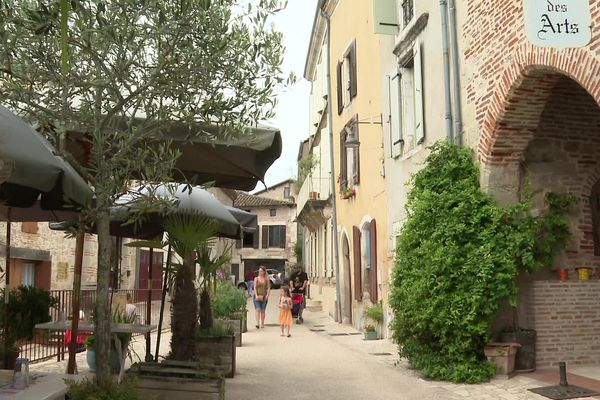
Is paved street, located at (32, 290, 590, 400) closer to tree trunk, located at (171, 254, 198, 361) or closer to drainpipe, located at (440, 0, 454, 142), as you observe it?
tree trunk, located at (171, 254, 198, 361)

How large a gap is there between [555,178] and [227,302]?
5580 mm

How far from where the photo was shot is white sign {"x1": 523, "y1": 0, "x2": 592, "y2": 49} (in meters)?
5.53

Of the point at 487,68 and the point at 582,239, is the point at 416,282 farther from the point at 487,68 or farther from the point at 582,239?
the point at 487,68

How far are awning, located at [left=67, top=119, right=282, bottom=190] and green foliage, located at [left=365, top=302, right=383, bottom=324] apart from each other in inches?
277

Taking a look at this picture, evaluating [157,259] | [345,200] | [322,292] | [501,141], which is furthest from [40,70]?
[157,259]

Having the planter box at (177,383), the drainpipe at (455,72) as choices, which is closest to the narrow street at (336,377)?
the planter box at (177,383)

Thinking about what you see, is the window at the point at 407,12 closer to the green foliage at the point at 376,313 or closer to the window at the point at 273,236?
the green foliage at the point at 376,313

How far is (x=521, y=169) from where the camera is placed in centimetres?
777

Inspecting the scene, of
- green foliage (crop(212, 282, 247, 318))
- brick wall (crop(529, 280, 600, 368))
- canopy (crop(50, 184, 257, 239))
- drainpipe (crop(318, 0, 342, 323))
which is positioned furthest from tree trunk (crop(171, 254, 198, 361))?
drainpipe (crop(318, 0, 342, 323))

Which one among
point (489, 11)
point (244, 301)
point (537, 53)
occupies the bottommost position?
point (244, 301)

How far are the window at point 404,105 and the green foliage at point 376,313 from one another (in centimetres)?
322

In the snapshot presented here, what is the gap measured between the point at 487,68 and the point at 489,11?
0.70 meters

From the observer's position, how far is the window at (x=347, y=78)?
634 inches

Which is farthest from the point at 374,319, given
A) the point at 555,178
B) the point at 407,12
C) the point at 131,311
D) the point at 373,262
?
the point at 407,12
